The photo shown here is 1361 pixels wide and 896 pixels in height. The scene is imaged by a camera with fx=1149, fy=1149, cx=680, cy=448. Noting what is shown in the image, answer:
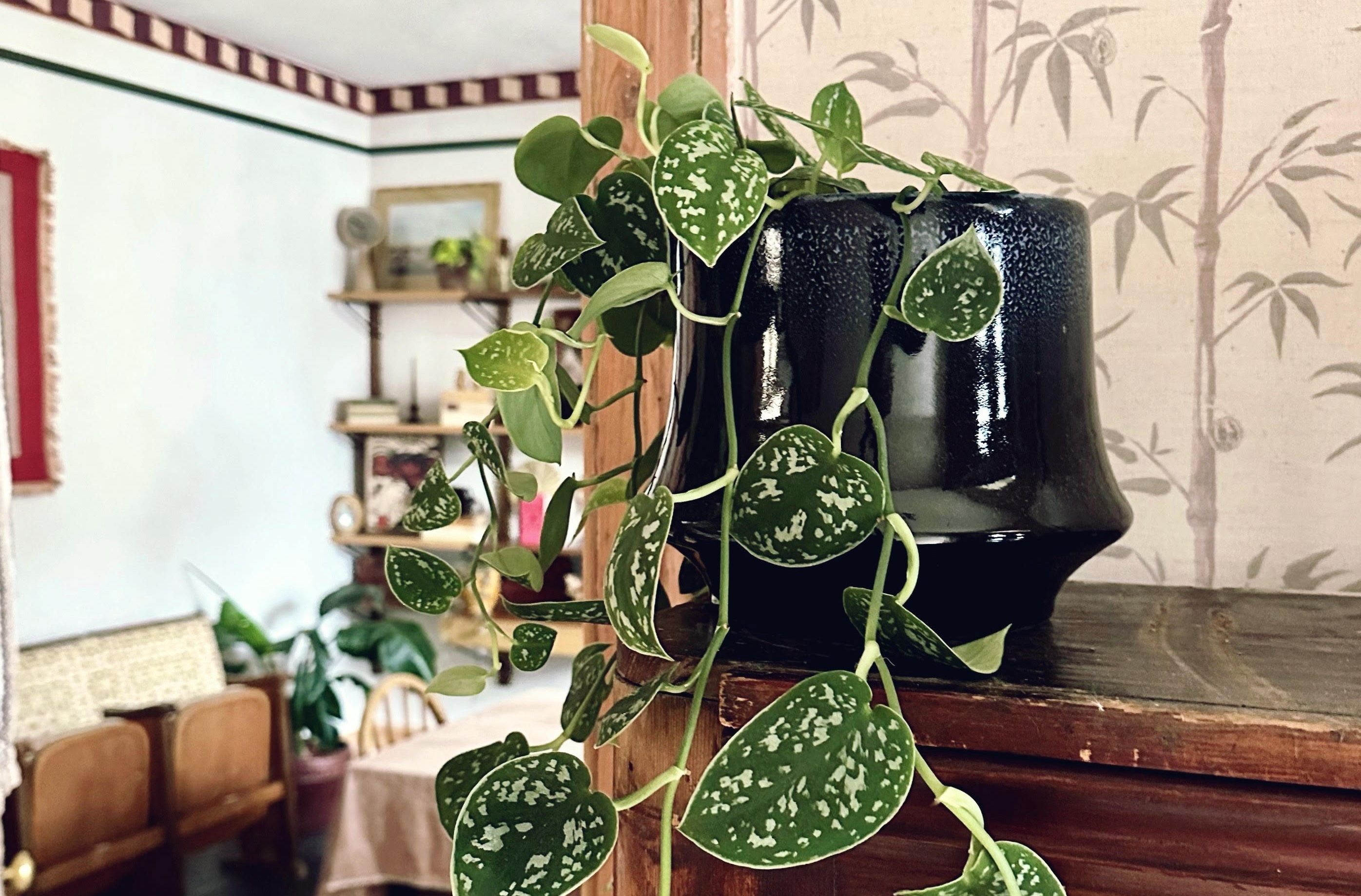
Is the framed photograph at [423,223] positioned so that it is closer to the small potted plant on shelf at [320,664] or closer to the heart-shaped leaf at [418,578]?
the small potted plant on shelf at [320,664]

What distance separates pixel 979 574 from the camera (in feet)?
1.53

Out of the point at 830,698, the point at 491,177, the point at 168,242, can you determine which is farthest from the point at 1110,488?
the point at 491,177

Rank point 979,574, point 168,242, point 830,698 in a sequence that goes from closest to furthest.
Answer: point 830,698 → point 979,574 → point 168,242

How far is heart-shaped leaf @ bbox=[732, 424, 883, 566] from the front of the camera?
379 millimetres

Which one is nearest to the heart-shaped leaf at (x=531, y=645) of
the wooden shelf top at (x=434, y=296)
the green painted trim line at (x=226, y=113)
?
the green painted trim line at (x=226, y=113)

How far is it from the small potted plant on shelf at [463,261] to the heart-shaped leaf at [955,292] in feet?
13.3

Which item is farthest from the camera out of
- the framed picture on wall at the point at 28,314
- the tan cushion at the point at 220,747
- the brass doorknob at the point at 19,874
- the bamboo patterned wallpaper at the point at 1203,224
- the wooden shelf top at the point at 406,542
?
the wooden shelf top at the point at 406,542

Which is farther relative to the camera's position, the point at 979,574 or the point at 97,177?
the point at 97,177

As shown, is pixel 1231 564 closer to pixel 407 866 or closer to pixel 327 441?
pixel 407 866

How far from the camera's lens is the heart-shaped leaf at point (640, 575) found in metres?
0.36

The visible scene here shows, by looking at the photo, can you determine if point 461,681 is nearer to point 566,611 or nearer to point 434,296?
point 566,611

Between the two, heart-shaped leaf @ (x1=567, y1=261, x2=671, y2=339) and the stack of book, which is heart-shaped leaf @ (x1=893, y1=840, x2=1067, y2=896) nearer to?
heart-shaped leaf @ (x1=567, y1=261, x2=671, y2=339)

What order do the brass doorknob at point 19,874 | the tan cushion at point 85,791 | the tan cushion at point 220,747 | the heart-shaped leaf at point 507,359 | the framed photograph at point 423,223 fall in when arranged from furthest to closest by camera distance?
the framed photograph at point 423,223 < the tan cushion at point 220,747 < the tan cushion at point 85,791 < the brass doorknob at point 19,874 < the heart-shaped leaf at point 507,359

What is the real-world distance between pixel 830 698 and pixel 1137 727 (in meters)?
0.12
